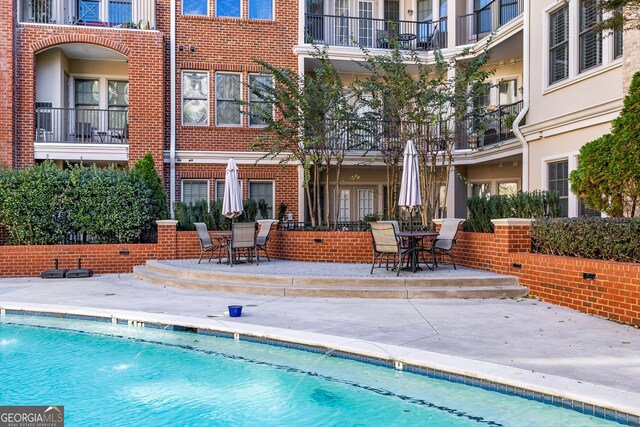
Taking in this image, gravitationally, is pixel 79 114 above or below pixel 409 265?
above

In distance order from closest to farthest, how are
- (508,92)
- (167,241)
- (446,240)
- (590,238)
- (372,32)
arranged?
(590,238) → (446,240) → (167,241) → (508,92) → (372,32)

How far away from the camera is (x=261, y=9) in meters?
18.6

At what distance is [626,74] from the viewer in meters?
11.2

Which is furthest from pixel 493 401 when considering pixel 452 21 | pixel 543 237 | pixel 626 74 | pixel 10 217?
pixel 452 21

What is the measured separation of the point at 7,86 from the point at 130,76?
3.40 meters

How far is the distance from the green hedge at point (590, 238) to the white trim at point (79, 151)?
1248 cm

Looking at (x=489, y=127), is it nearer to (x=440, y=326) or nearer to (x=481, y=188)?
(x=481, y=188)

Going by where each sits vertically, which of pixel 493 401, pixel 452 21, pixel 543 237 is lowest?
pixel 493 401

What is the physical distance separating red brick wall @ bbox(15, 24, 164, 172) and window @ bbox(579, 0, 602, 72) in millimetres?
11690

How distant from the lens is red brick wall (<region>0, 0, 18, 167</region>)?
16.4 metres

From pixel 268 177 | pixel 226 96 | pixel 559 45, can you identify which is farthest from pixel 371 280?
pixel 226 96

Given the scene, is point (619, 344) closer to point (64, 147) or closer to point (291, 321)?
point (291, 321)

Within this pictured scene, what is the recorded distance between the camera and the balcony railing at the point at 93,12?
1781 cm

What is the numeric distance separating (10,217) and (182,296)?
18.7 ft
